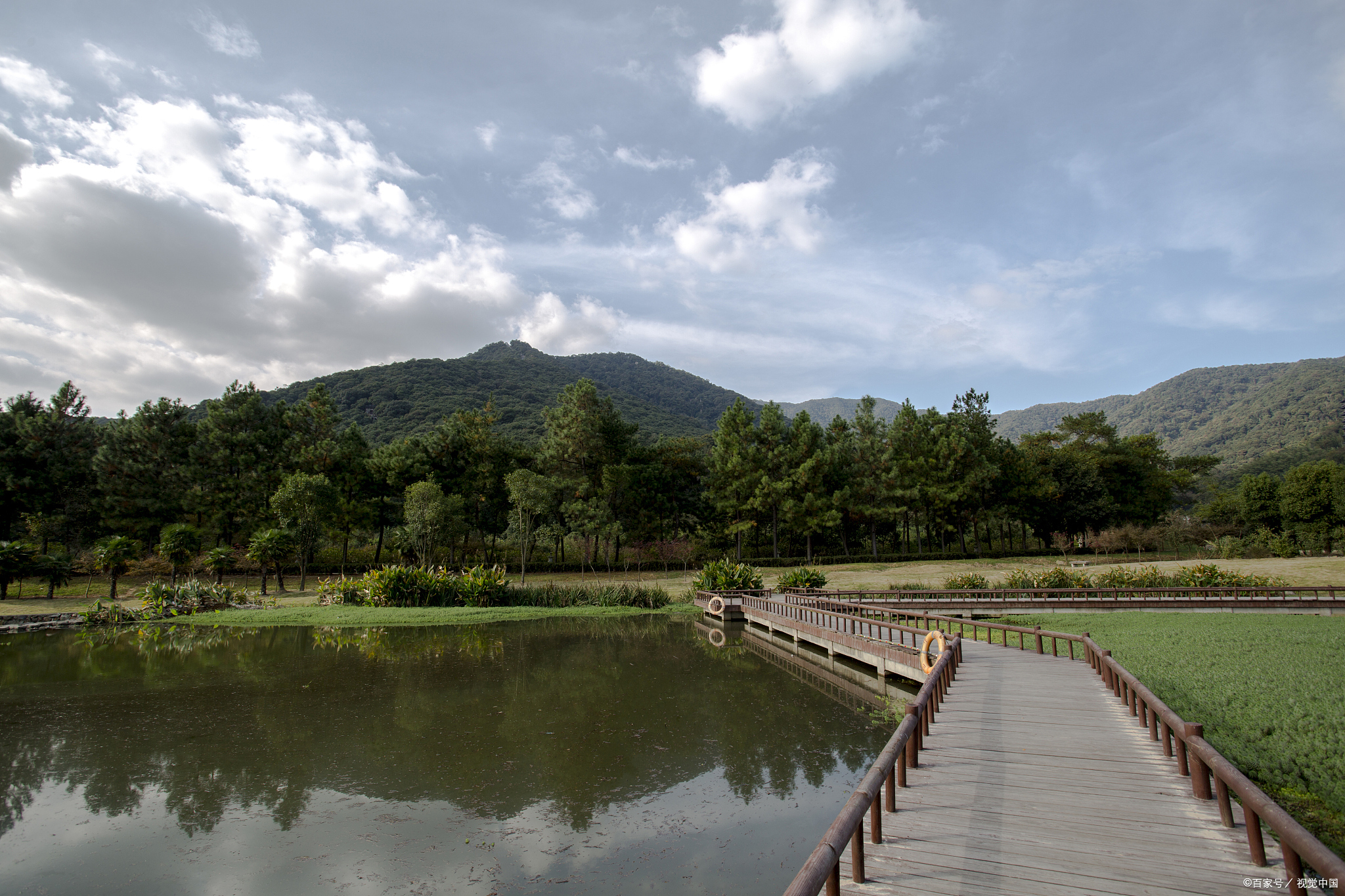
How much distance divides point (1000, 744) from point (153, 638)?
22466 mm

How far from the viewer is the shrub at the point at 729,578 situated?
24.7 m

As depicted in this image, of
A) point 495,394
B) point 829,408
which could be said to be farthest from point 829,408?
point 495,394

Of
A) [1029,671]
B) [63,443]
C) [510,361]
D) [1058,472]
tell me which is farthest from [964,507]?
[510,361]

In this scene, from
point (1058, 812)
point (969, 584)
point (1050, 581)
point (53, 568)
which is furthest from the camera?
point (53, 568)

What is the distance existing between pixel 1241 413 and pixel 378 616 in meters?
112

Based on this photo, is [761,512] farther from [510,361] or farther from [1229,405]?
[1229,405]

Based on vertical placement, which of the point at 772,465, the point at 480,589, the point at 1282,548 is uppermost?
the point at 772,465

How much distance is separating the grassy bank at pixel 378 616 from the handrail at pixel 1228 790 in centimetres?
1935

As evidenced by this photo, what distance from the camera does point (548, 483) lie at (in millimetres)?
33688

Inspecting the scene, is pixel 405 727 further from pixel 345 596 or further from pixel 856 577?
pixel 856 577

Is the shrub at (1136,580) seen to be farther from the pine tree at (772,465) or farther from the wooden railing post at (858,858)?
the wooden railing post at (858,858)

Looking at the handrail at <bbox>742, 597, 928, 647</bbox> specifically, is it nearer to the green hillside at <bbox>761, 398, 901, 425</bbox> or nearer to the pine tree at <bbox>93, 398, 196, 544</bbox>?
the pine tree at <bbox>93, 398, 196, 544</bbox>

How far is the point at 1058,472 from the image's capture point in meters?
46.7

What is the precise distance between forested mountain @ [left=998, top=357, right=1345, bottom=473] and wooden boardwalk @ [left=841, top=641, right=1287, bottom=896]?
67.9 meters
